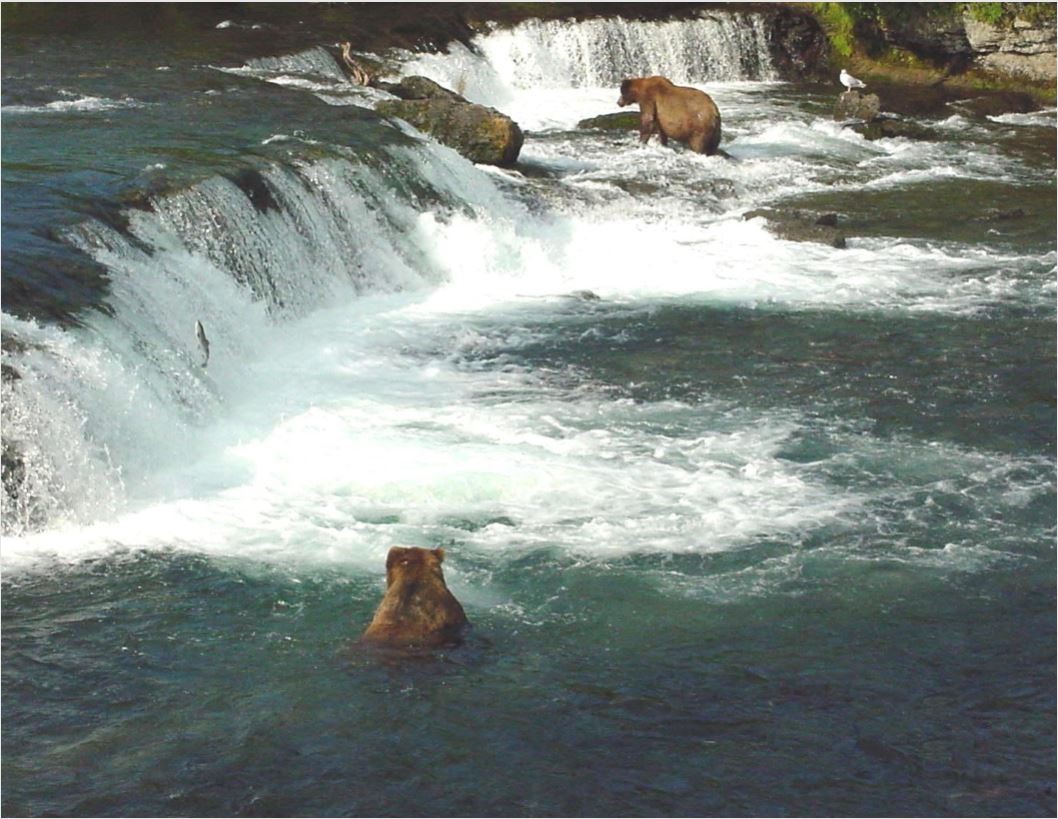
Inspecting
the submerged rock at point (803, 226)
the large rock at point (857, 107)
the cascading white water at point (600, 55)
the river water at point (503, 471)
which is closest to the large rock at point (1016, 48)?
the cascading white water at point (600, 55)

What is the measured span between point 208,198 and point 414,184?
346cm

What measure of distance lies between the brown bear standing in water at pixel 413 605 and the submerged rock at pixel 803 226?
35.6 ft

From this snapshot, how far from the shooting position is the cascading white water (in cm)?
2575

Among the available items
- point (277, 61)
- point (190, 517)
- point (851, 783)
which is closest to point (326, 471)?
point (190, 517)

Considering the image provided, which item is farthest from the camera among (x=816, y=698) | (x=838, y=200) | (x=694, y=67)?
(x=694, y=67)

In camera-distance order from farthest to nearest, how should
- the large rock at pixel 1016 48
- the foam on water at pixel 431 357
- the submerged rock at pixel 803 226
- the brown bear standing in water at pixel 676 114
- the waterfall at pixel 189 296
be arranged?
the large rock at pixel 1016 48
the brown bear standing in water at pixel 676 114
the submerged rock at pixel 803 226
the waterfall at pixel 189 296
the foam on water at pixel 431 357

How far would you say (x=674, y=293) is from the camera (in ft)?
53.0

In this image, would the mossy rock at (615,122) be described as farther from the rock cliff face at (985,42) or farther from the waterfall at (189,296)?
the rock cliff face at (985,42)

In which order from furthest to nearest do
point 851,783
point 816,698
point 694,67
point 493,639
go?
point 694,67 < point 493,639 < point 816,698 < point 851,783

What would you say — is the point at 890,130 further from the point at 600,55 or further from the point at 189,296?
the point at 189,296

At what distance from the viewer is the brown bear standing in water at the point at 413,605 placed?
805 centimetres

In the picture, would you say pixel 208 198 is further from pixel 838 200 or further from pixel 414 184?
pixel 838 200

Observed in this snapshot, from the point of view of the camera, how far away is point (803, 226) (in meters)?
18.4

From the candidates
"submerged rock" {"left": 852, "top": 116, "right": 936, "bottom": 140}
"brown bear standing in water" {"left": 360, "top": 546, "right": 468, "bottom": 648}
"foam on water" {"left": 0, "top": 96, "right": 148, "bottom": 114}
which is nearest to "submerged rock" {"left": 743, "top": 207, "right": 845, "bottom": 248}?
"submerged rock" {"left": 852, "top": 116, "right": 936, "bottom": 140}
